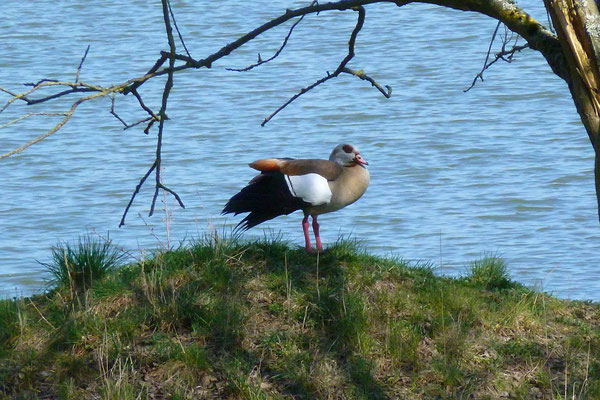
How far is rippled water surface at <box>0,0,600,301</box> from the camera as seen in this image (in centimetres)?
1007

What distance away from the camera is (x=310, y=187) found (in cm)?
600

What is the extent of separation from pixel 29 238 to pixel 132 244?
4.04ft

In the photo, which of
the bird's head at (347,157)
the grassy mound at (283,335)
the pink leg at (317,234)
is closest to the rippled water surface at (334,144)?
the pink leg at (317,234)

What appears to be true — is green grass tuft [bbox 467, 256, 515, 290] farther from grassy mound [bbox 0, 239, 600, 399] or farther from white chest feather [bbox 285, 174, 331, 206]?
white chest feather [bbox 285, 174, 331, 206]

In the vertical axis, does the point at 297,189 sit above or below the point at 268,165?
below

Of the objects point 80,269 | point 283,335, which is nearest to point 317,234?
point 283,335

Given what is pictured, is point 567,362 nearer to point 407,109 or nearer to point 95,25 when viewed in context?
point 407,109

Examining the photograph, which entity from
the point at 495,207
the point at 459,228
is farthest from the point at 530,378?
the point at 495,207

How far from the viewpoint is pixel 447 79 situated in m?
15.8

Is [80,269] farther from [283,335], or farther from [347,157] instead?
[347,157]

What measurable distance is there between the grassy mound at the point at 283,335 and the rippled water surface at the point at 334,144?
134 centimetres

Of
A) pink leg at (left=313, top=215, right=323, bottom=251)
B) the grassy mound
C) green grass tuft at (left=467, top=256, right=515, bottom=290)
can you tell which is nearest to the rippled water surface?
green grass tuft at (left=467, top=256, right=515, bottom=290)

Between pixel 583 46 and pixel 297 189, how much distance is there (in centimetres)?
231

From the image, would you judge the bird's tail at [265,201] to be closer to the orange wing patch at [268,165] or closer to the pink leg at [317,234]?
the orange wing patch at [268,165]
